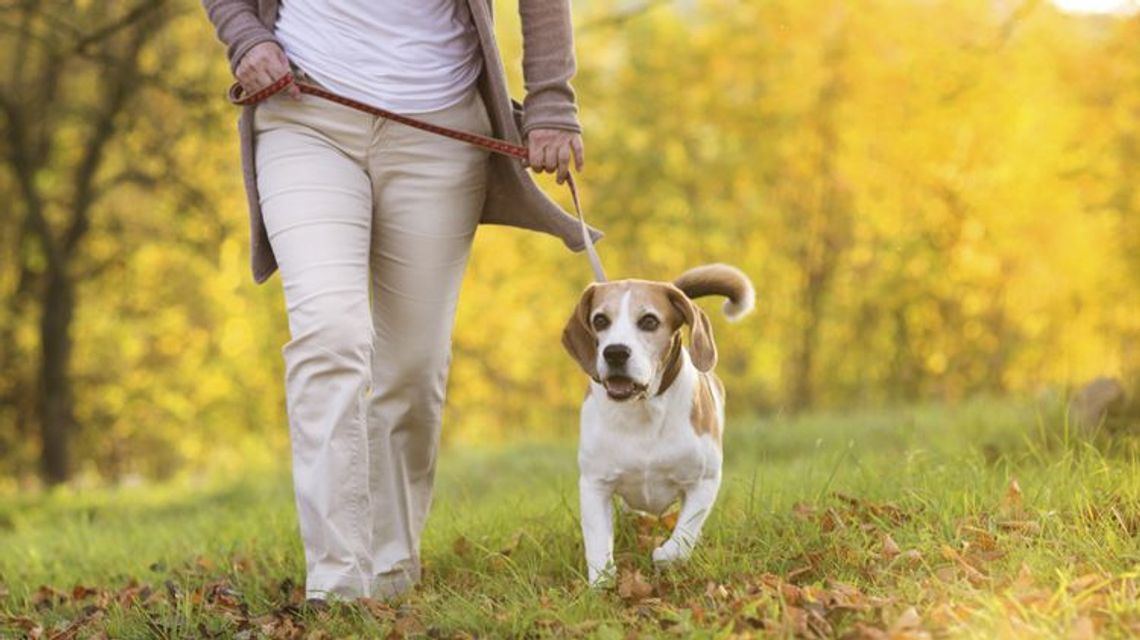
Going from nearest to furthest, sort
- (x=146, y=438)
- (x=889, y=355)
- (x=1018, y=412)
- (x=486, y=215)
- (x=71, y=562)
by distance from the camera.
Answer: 1. (x=486, y=215)
2. (x=71, y=562)
3. (x=1018, y=412)
4. (x=889, y=355)
5. (x=146, y=438)

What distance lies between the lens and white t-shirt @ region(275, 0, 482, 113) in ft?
13.3

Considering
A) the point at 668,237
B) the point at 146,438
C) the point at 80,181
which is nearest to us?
the point at 80,181

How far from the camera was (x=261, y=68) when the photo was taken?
3.92 metres

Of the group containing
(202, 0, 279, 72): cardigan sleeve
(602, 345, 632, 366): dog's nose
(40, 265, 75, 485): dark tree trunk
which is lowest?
(40, 265, 75, 485): dark tree trunk

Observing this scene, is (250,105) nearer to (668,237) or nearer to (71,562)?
(71,562)

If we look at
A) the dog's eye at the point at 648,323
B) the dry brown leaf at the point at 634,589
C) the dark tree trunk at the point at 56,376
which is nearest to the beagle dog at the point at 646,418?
the dog's eye at the point at 648,323

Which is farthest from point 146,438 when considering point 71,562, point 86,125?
point 71,562

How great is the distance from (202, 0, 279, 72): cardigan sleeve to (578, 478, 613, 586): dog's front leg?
1.52 meters

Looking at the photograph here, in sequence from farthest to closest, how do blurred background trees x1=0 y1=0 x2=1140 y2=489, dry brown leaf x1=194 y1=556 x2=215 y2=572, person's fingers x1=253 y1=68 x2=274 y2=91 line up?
blurred background trees x1=0 y1=0 x2=1140 y2=489
dry brown leaf x1=194 y1=556 x2=215 y2=572
person's fingers x1=253 y1=68 x2=274 y2=91

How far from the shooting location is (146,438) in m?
19.7

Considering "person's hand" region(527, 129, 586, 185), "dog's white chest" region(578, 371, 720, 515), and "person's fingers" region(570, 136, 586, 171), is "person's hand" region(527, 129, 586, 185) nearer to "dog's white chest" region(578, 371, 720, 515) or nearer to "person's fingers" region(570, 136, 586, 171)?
"person's fingers" region(570, 136, 586, 171)

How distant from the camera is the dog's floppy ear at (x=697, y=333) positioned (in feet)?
13.5

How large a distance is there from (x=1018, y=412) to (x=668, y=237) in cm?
1091

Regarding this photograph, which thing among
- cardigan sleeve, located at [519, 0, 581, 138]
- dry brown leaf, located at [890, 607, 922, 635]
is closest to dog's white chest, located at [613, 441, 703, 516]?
cardigan sleeve, located at [519, 0, 581, 138]
